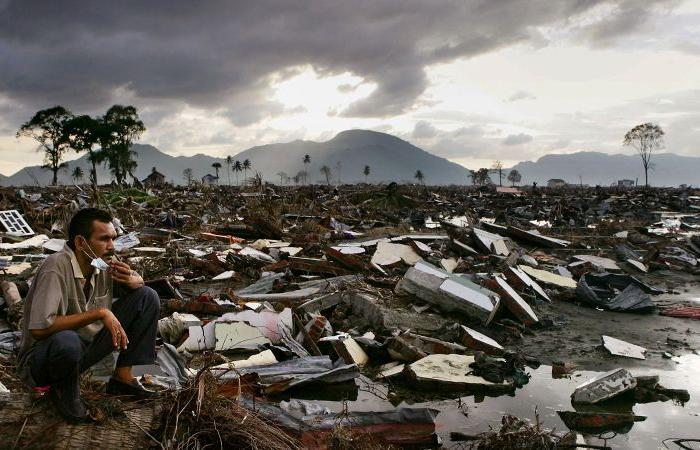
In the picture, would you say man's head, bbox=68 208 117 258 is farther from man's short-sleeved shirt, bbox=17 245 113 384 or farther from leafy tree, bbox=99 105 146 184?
leafy tree, bbox=99 105 146 184

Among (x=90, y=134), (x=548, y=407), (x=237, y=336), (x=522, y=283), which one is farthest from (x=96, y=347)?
(x=90, y=134)

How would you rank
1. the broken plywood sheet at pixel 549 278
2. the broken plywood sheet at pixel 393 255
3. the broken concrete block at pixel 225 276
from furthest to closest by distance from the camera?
the broken plywood sheet at pixel 393 255, the broken concrete block at pixel 225 276, the broken plywood sheet at pixel 549 278

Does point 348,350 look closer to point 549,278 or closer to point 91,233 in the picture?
point 91,233

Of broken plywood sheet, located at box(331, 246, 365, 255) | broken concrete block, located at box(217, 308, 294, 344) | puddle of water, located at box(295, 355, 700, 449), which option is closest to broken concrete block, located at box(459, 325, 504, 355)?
puddle of water, located at box(295, 355, 700, 449)

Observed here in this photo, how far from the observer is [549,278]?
7.82 metres

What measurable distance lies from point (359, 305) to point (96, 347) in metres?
3.60

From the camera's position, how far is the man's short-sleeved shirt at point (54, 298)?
2318mm

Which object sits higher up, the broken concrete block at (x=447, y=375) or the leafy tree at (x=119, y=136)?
the leafy tree at (x=119, y=136)

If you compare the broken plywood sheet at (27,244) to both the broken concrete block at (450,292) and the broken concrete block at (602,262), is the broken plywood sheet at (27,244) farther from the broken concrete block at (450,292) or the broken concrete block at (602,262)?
the broken concrete block at (602,262)

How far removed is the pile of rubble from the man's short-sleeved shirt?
66 centimetres

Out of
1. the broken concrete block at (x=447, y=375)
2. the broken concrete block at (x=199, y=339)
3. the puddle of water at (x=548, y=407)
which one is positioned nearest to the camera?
the puddle of water at (x=548, y=407)

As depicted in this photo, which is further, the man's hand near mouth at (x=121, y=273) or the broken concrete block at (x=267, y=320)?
the broken concrete block at (x=267, y=320)

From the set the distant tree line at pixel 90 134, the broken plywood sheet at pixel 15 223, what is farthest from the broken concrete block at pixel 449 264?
the distant tree line at pixel 90 134

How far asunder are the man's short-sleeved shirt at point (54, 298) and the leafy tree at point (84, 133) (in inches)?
1861
